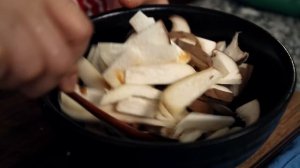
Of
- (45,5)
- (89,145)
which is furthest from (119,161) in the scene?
Answer: (45,5)

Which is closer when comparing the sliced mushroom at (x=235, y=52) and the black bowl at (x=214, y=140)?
the black bowl at (x=214, y=140)

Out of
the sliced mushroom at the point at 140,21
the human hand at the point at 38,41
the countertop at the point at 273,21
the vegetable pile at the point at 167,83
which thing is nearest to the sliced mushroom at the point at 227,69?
the vegetable pile at the point at 167,83

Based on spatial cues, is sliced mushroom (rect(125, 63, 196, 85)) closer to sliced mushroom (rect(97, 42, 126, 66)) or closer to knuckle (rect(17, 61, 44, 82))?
sliced mushroom (rect(97, 42, 126, 66))

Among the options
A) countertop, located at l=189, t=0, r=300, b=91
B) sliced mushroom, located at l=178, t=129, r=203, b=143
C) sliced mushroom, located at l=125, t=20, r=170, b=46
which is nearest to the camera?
sliced mushroom, located at l=178, t=129, r=203, b=143

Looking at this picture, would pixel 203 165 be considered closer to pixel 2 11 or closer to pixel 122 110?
pixel 122 110

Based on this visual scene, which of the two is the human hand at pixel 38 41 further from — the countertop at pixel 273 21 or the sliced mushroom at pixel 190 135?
the countertop at pixel 273 21

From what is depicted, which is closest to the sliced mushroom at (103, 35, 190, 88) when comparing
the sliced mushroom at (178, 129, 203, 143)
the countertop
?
the sliced mushroom at (178, 129, 203, 143)
